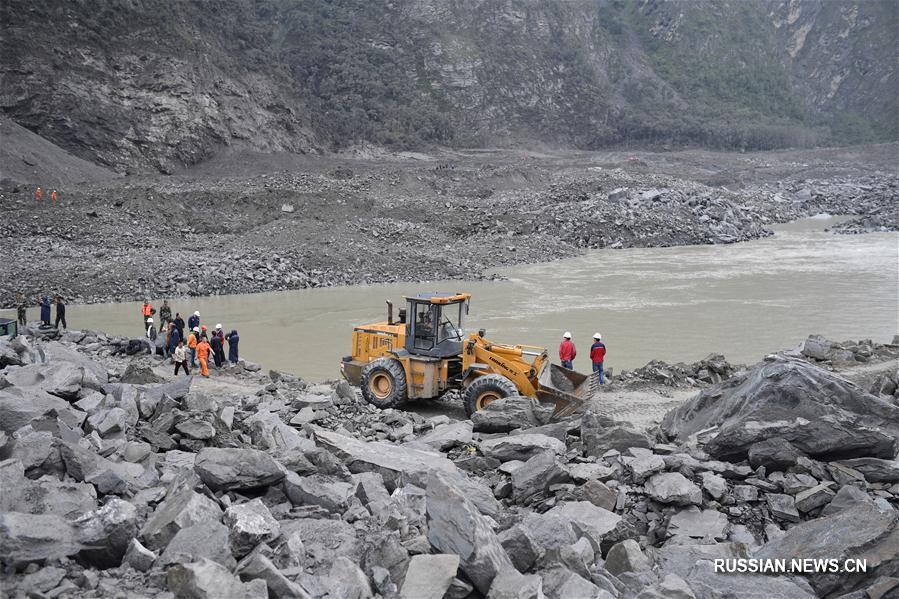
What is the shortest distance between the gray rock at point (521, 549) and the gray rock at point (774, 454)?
118 inches

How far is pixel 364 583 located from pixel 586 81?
89.2m

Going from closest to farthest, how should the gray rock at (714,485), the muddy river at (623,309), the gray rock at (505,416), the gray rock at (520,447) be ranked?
the gray rock at (714,485) → the gray rock at (520,447) → the gray rock at (505,416) → the muddy river at (623,309)

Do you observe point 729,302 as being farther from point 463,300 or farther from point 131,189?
point 131,189

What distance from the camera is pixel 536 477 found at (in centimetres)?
627

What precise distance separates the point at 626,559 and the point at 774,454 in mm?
2297

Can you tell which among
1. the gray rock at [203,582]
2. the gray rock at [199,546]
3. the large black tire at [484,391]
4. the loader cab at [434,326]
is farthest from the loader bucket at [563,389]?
the gray rock at [203,582]

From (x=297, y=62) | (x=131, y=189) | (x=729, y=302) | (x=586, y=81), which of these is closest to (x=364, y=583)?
(x=729, y=302)

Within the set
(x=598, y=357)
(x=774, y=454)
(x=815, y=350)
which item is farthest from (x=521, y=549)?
(x=815, y=350)

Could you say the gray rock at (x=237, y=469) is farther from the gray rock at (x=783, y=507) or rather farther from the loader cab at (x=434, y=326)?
the loader cab at (x=434, y=326)

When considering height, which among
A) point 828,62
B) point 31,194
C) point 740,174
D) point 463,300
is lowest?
point 463,300

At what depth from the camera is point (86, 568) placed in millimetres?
3924

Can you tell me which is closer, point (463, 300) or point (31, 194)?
point (463, 300)

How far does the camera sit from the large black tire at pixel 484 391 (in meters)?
9.40

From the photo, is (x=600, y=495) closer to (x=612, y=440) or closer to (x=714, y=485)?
(x=714, y=485)
